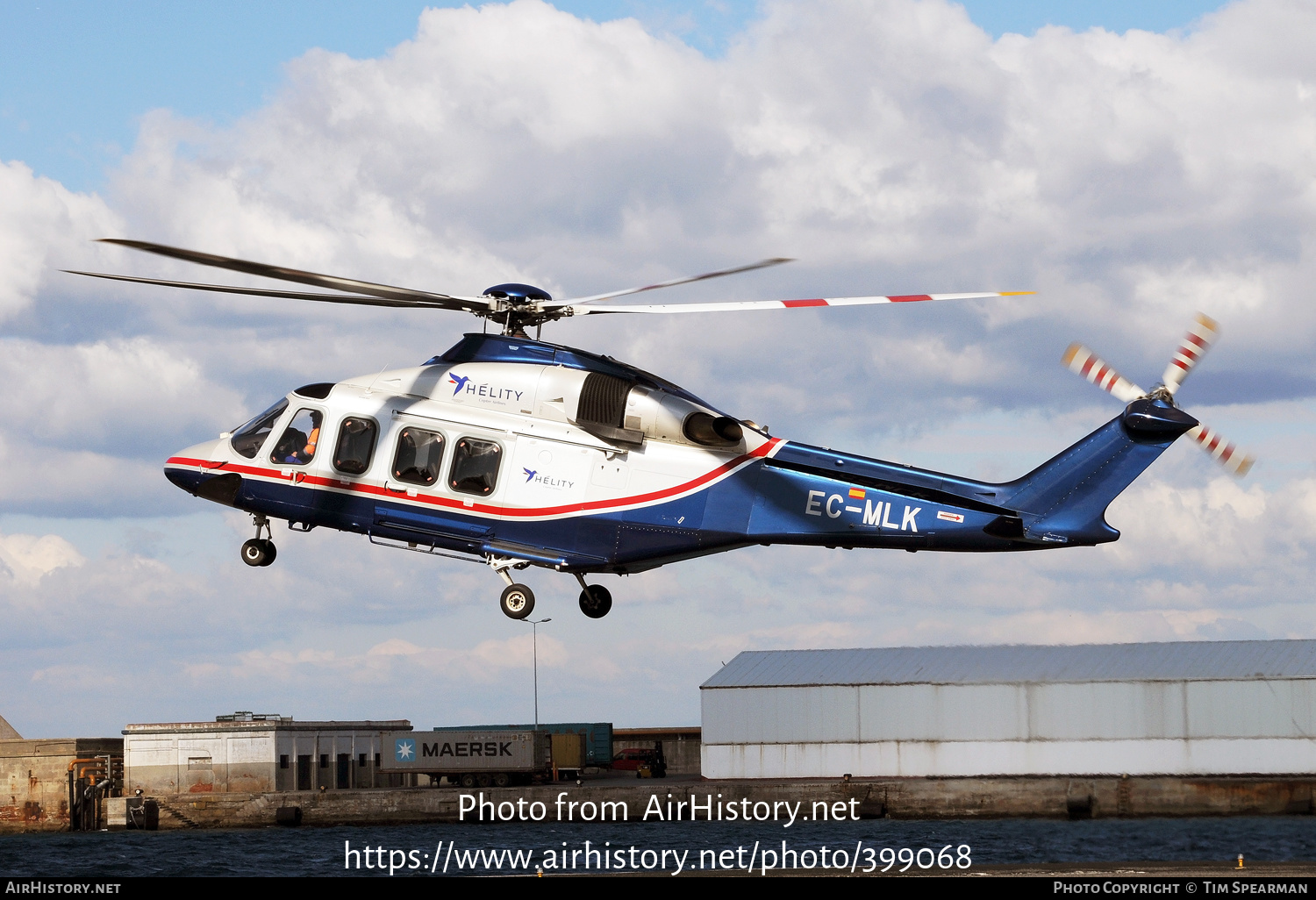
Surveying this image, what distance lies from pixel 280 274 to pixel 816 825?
5708cm

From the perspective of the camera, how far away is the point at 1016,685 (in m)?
73.9

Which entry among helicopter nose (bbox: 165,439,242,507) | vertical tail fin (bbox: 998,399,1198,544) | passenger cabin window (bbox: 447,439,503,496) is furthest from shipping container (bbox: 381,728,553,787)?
vertical tail fin (bbox: 998,399,1198,544)

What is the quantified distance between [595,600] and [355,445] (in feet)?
17.2

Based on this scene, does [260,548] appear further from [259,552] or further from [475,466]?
Answer: [475,466]

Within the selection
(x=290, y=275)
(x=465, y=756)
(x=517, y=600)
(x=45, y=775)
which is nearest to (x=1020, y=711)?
(x=465, y=756)

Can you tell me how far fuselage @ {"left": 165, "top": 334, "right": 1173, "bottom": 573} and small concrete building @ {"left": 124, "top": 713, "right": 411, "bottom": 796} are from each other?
65.7m

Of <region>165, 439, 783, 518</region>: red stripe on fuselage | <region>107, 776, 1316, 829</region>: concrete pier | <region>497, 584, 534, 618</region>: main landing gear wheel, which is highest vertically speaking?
<region>165, 439, 783, 518</region>: red stripe on fuselage

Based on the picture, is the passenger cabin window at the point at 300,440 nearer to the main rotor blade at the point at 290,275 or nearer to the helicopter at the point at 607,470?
the helicopter at the point at 607,470

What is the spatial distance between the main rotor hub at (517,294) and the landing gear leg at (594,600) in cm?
508

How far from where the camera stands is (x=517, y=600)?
81.5ft

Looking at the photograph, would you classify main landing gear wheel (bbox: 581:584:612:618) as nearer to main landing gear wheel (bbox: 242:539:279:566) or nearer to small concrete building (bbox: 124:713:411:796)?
main landing gear wheel (bbox: 242:539:279:566)

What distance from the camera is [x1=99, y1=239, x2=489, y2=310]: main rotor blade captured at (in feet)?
64.2

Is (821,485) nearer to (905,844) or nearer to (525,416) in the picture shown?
(525,416)

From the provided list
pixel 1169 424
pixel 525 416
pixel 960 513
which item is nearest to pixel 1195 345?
pixel 1169 424
